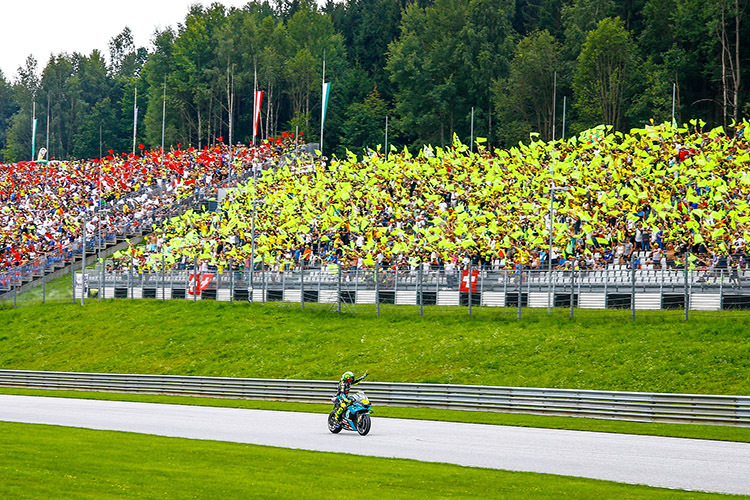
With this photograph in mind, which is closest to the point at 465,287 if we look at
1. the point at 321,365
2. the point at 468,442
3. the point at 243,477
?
the point at 321,365

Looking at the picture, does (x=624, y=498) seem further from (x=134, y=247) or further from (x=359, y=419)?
(x=134, y=247)

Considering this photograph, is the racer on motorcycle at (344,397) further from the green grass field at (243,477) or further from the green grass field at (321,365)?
the green grass field at (243,477)

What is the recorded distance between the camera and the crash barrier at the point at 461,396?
23797mm

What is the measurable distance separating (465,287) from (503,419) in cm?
1070

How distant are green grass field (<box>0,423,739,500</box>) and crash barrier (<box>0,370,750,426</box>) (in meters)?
9.56

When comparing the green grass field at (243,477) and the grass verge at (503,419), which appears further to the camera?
the grass verge at (503,419)

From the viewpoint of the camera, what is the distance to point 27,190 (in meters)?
72.8

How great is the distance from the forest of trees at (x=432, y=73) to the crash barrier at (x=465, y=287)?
24576 millimetres

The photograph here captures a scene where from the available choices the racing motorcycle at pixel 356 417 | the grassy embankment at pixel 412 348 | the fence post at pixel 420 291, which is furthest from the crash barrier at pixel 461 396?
the racing motorcycle at pixel 356 417

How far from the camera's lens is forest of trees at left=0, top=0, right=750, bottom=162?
215 feet

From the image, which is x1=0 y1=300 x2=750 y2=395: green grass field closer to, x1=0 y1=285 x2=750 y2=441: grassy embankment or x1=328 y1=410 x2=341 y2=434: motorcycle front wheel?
x1=0 y1=285 x2=750 y2=441: grassy embankment

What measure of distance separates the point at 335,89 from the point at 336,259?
157 feet

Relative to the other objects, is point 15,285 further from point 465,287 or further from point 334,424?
point 334,424

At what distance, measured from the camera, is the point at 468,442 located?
20109mm
